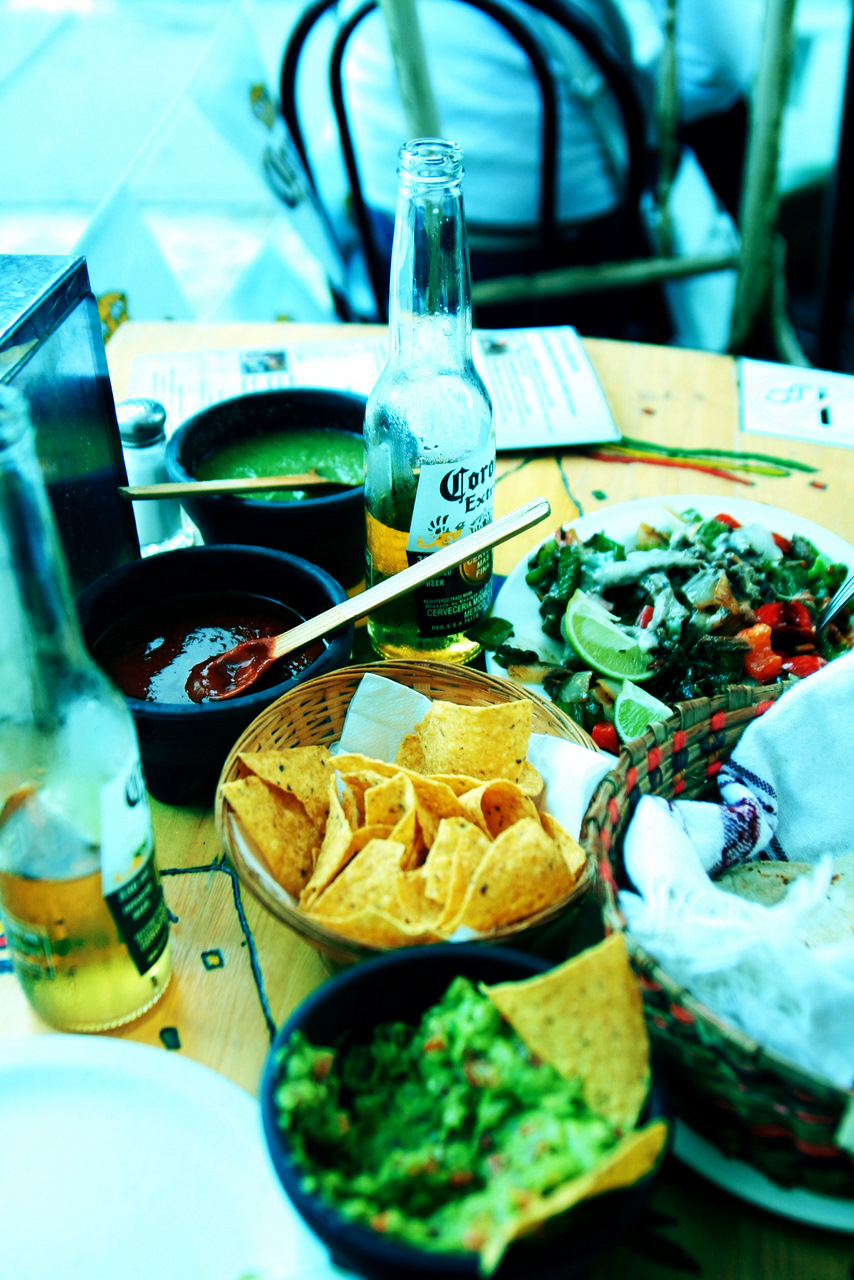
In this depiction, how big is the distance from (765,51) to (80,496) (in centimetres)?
176

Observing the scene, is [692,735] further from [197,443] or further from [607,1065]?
[197,443]

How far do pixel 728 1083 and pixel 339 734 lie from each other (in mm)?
413

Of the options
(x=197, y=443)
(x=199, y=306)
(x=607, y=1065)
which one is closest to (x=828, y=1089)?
(x=607, y=1065)

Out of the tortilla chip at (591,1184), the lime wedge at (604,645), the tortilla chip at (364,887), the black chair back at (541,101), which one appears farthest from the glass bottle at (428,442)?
the black chair back at (541,101)

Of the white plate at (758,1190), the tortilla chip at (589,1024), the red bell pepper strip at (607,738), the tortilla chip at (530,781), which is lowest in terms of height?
the red bell pepper strip at (607,738)

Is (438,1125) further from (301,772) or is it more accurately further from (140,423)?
(140,423)

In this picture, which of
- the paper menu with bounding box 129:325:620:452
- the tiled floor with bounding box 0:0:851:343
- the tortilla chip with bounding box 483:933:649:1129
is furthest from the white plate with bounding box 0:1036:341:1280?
the tiled floor with bounding box 0:0:851:343

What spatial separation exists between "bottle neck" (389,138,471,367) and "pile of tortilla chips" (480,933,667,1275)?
574 millimetres

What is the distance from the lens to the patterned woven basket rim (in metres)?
0.51

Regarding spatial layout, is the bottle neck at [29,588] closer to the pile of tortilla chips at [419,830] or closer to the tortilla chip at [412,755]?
the pile of tortilla chips at [419,830]

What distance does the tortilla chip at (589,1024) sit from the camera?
0.53m

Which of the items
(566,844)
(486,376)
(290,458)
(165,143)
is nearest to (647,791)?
(566,844)

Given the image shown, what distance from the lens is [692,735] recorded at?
2.50 ft

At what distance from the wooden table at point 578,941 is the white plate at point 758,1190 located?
11mm
